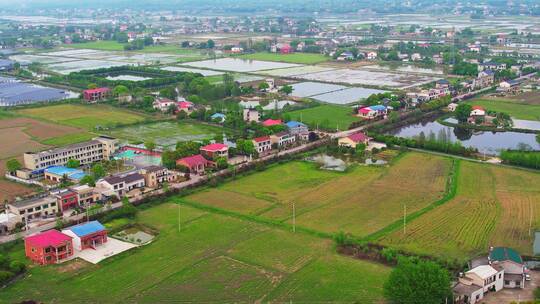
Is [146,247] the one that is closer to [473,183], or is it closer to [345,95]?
[473,183]

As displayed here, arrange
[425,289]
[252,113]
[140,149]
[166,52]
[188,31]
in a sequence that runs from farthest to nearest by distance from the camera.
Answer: [188,31], [166,52], [252,113], [140,149], [425,289]

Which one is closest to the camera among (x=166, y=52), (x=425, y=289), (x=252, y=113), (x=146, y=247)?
(x=425, y=289)

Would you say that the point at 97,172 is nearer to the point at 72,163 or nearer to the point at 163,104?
the point at 72,163

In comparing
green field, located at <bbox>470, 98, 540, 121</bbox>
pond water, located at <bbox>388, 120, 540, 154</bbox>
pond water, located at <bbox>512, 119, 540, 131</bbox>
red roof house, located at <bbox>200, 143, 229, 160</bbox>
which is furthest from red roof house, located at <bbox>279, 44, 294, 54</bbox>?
red roof house, located at <bbox>200, 143, 229, 160</bbox>

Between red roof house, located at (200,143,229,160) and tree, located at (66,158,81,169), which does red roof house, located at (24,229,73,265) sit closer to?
tree, located at (66,158,81,169)

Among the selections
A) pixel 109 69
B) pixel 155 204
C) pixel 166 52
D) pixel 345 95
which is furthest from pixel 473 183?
pixel 166 52

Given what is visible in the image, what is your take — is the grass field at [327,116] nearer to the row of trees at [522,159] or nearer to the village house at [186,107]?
the village house at [186,107]

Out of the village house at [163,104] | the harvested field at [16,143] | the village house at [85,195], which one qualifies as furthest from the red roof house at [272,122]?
the village house at [85,195]
